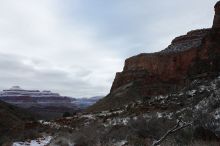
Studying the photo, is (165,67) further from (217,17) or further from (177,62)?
(217,17)

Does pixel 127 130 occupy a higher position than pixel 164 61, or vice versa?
pixel 164 61

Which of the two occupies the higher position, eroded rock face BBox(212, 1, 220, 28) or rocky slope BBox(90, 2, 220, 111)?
eroded rock face BBox(212, 1, 220, 28)

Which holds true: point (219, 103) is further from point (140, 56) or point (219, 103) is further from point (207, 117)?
point (140, 56)

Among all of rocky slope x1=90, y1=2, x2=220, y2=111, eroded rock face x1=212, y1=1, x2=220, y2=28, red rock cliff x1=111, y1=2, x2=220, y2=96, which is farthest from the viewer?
eroded rock face x1=212, y1=1, x2=220, y2=28

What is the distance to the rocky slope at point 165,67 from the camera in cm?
4903

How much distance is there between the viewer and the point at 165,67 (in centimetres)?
6200

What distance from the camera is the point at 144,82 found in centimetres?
6144

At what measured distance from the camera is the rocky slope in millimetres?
49031

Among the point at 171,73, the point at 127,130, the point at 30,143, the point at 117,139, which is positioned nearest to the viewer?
the point at 117,139

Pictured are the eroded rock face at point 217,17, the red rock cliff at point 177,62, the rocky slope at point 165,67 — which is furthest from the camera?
the eroded rock face at point 217,17

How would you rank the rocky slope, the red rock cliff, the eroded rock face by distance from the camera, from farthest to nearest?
1. the eroded rock face
2. the rocky slope
3. the red rock cliff

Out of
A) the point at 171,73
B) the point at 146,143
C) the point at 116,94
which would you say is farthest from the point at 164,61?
the point at 146,143

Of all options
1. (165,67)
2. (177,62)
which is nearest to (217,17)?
(177,62)

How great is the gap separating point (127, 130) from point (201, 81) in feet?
77.5
